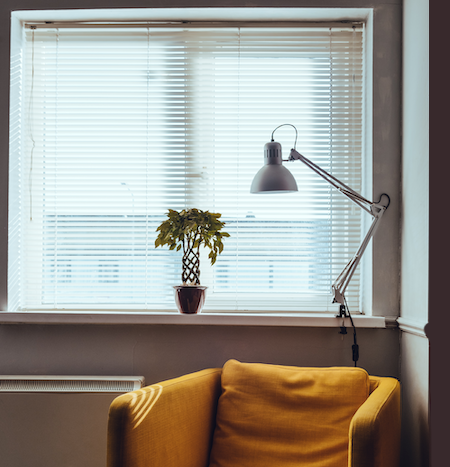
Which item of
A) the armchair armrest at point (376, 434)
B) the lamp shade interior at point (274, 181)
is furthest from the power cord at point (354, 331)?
the lamp shade interior at point (274, 181)

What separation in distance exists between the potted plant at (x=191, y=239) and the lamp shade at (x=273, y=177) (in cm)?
25

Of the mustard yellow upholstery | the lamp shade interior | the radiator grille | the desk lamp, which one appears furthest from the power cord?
the radiator grille

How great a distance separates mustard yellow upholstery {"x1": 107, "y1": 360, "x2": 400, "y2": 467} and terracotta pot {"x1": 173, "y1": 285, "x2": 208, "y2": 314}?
33cm

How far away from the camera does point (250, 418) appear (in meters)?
1.50

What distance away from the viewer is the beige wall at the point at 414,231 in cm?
156

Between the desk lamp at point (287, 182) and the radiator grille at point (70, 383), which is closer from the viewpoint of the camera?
the desk lamp at point (287, 182)

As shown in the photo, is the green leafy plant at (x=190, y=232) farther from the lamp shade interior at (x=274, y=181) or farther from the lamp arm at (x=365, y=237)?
the lamp arm at (x=365, y=237)

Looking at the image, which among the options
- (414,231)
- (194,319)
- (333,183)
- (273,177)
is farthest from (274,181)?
(194,319)

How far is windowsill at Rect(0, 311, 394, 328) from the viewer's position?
6.03ft

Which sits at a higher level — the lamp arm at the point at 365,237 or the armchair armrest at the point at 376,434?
the lamp arm at the point at 365,237

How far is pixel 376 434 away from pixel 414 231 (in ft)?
2.84

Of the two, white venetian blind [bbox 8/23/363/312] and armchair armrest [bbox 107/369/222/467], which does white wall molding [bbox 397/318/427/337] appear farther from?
armchair armrest [bbox 107/369/222/467]

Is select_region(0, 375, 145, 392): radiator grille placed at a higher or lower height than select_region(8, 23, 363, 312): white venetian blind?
lower

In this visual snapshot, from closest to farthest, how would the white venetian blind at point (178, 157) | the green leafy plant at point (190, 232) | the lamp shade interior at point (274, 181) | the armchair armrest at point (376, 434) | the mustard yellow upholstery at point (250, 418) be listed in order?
the armchair armrest at point (376, 434) → the mustard yellow upholstery at point (250, 418) → the lamp shade interior at point (274, 181) → the green leafy plant at point (190, 232) → the white venetian blind at point (178, 157)
